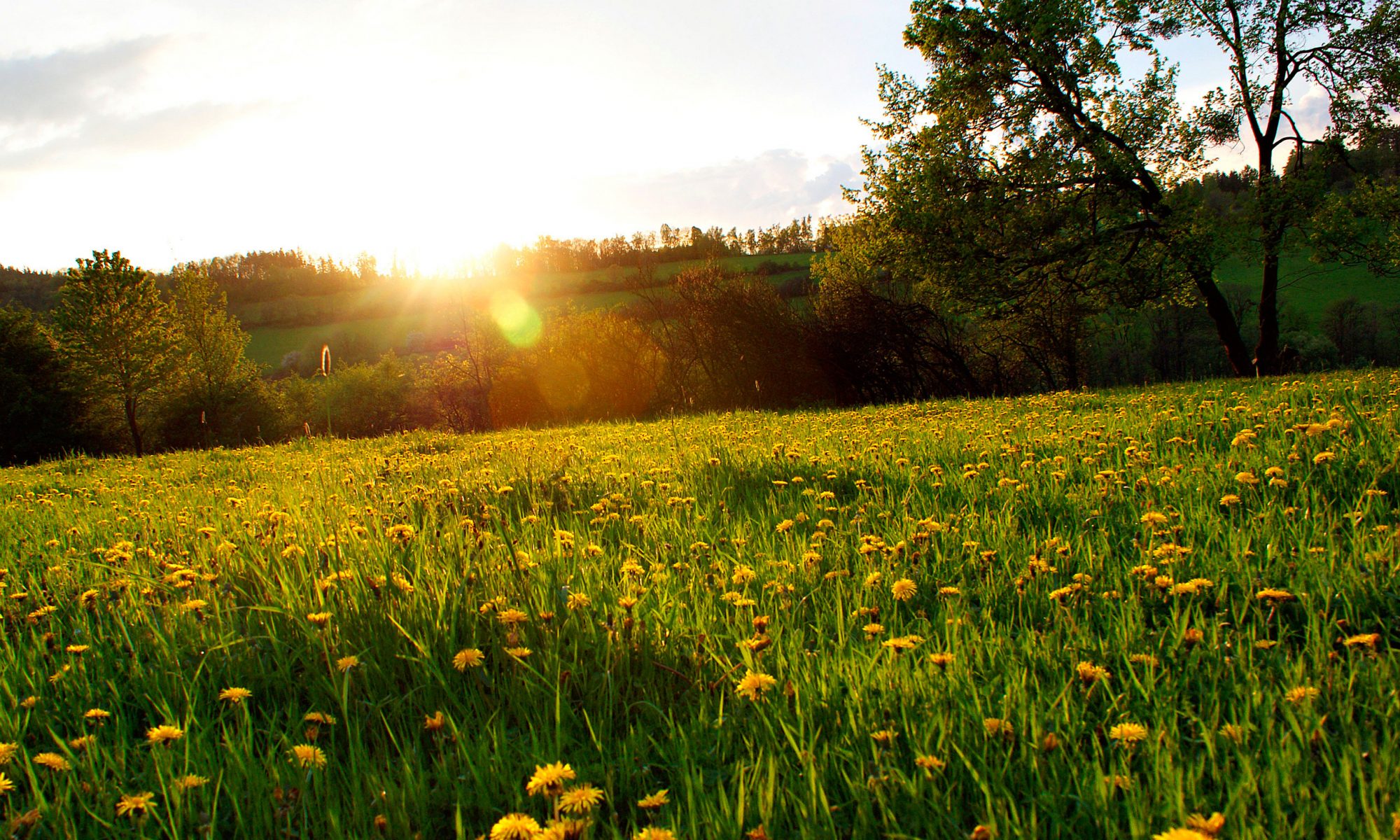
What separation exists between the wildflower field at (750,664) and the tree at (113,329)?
38382 mm

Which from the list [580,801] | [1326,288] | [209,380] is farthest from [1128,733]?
[1326,288]

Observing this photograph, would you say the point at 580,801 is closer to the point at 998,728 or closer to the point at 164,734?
the point at 998,728

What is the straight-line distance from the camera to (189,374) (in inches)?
1606

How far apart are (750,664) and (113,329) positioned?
141 ft

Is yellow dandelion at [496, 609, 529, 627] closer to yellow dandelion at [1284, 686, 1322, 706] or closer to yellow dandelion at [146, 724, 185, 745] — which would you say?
yellow dandelion at [146, 724, 185, 745]

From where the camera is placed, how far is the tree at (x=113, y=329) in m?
32.6

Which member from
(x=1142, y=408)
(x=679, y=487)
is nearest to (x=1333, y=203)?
(x=1142, y=408)

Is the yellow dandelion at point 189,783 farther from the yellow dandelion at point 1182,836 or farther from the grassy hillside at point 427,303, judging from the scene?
the grassy hillside at point 427,303

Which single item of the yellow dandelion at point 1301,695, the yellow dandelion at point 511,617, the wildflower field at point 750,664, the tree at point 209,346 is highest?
the tree at point 209,346

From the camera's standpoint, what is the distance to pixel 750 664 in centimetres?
189

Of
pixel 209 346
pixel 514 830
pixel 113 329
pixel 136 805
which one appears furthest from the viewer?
pixel 209 346

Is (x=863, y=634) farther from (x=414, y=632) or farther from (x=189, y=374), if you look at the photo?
(x=189, y=374)

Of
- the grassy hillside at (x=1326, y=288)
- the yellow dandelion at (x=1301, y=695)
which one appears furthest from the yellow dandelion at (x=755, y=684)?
the grassy hillside at (x=1326, y=288)

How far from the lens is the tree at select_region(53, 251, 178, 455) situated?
107 ft
